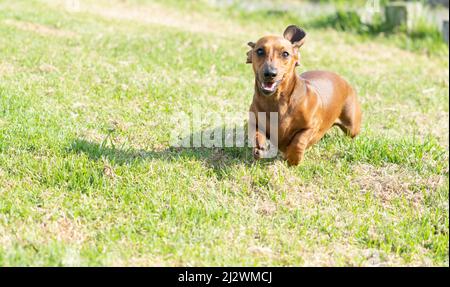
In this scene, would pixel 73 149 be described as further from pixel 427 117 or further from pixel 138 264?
pixel 427 117

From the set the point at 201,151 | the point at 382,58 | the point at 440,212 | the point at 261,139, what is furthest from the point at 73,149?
the point at 382,58

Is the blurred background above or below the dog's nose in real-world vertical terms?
below

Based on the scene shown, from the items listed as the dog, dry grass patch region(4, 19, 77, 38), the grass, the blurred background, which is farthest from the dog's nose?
the blurred background

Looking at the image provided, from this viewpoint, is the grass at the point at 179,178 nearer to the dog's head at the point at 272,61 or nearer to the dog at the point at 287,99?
the dog at the point at 287,99

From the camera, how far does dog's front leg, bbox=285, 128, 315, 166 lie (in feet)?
15.1

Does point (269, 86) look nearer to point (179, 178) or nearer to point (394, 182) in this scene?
point (179, 178)

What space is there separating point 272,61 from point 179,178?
0.96 metres

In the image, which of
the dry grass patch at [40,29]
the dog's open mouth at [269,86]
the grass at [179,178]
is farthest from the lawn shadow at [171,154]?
the dry grass patch at [40,29]

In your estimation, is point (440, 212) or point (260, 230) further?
point (440, 212)

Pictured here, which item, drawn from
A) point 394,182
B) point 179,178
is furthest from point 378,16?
point 179,178

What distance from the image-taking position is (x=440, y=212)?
4.30 meters

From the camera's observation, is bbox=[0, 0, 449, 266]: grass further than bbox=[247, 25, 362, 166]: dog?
No

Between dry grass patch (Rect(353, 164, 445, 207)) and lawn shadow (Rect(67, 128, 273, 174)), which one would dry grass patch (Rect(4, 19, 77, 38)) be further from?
dry grass patch (Rect(353, 164, 445, 207))
